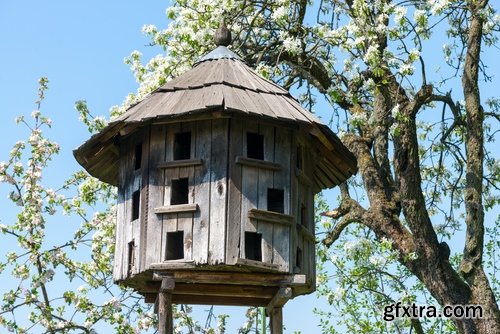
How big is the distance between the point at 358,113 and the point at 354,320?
4.49 meters

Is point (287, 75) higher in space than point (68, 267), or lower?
higher

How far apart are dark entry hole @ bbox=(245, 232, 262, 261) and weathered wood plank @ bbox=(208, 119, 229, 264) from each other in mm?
323

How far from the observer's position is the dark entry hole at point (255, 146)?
411 inches

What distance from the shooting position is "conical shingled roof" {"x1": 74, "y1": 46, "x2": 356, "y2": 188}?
10.0 meters

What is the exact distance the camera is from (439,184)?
16.0 m

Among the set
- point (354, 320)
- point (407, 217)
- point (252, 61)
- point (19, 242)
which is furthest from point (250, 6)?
point (354, 320)

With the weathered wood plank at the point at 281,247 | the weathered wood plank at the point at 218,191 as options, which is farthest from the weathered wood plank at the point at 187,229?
the weathered wood plank at the point at 281,247

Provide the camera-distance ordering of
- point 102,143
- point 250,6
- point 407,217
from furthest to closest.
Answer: point 250,6 < point 407,217 < point 102,143

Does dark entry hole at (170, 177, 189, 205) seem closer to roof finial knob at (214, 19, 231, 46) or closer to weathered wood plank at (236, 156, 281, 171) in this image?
weathered wood plank at (236, 156, 281, 171)

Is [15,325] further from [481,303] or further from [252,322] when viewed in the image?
[481,303]

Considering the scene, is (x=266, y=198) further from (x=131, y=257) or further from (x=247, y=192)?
(x=131, y=257)

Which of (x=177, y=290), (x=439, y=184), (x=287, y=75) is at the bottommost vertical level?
(x=177, y=290)

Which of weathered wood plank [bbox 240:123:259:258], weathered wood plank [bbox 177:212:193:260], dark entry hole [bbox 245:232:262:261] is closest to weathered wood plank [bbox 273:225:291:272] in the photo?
dark entry hole [bbox 245:232:262:261]

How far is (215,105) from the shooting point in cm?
984
